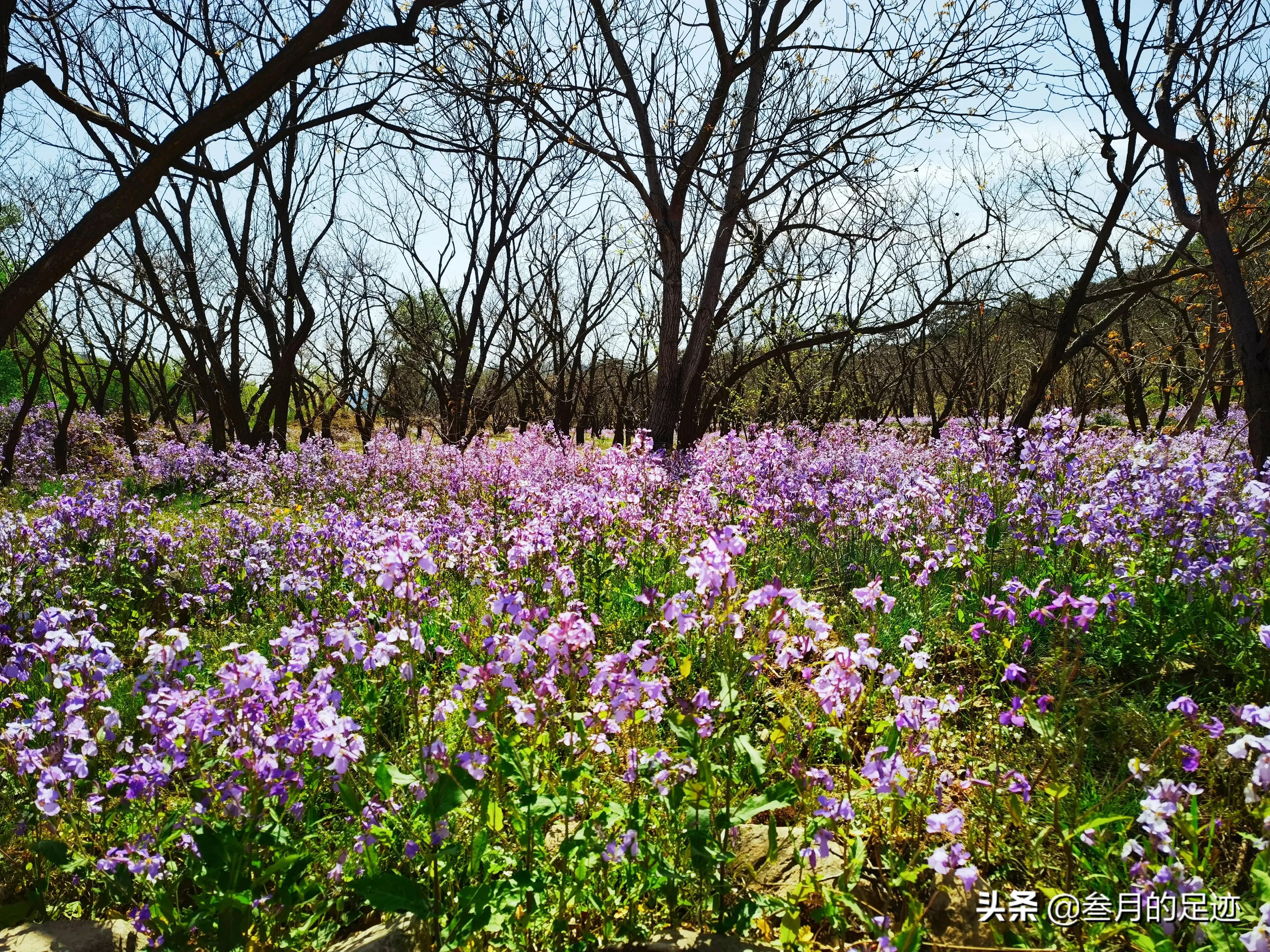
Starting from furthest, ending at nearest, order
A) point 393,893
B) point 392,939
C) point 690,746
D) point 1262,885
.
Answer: point 392,939, point 690,746, point 393,893, point 1262,885

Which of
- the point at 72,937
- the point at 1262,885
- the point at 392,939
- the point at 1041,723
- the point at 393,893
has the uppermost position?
the point at 1041,723

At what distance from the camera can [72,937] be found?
229cm

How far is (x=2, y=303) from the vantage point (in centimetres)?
345

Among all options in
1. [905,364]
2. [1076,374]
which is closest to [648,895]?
[905,364]

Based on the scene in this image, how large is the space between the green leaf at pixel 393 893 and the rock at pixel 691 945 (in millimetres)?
593

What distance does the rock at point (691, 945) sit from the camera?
1965 millimetres

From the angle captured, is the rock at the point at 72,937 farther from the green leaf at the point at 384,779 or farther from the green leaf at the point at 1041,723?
the green leaf at the point at 1041,723

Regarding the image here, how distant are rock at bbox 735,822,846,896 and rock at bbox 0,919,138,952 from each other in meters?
2.05

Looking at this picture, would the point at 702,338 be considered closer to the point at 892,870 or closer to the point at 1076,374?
the point at 892,870

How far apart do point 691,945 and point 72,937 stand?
80.0 inches

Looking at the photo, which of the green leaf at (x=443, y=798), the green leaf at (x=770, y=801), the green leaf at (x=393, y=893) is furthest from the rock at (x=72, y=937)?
the green leaf at (x=770, y=801)

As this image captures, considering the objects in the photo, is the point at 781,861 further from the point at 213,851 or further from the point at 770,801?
the point at 213,851

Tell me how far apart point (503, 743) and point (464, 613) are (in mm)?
2375

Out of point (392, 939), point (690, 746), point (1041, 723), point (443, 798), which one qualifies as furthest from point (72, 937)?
point (1041, 723)
